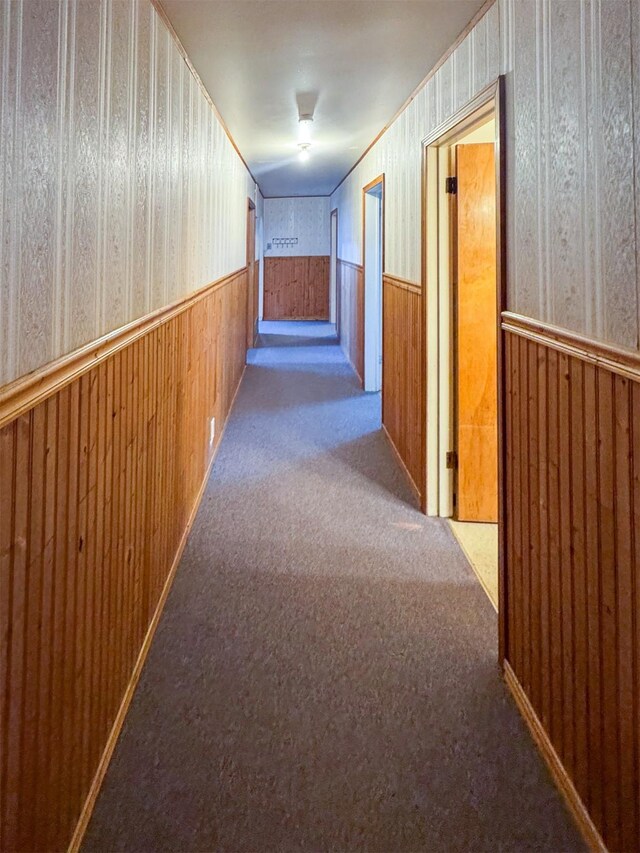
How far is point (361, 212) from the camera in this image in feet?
20.7

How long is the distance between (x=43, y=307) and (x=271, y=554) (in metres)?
1.87

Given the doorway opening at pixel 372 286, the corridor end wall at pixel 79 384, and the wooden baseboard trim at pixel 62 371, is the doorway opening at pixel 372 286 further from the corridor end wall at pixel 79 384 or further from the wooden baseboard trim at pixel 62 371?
the wooden baseboard trim at pixel 62 371

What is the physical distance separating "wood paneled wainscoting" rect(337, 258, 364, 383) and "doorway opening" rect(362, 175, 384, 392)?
18 cm

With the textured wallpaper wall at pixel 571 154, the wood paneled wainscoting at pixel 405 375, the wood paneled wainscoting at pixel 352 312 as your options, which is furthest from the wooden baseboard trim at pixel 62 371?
the wood paneled wainscoting at pixel 352 312

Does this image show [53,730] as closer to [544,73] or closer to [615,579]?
[615,579]

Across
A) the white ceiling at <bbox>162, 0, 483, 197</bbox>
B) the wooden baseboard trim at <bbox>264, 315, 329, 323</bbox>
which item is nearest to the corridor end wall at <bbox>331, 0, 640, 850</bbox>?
the white ceiling at <bbox>162, 0, 483, 197</bbox>

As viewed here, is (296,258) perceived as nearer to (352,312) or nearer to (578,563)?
Answer: (352,312)

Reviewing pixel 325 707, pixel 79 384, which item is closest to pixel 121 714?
pixel 325 707

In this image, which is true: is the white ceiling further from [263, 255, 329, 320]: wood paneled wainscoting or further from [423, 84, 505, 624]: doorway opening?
[263, 255, 329, 320]: wood paneled wainscoting

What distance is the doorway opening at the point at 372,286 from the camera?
5965 millimetres

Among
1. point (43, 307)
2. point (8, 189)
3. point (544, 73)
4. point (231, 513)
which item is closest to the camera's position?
point (8, 189)

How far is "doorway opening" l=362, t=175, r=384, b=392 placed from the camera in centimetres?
596

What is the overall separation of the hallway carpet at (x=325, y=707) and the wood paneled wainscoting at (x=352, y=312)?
11.3ft

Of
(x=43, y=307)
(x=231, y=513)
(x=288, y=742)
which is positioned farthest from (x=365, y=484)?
(x=43, y=307)
